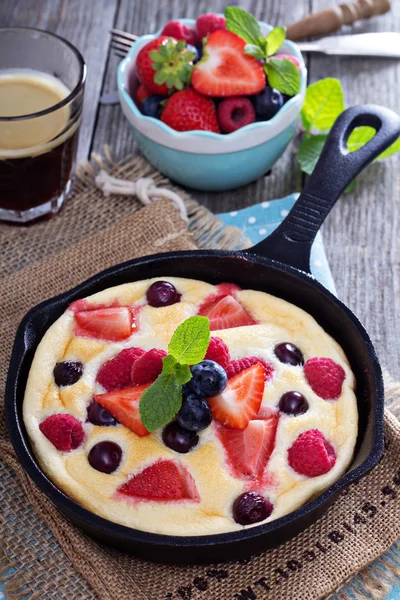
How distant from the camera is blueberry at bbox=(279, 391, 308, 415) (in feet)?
6.72

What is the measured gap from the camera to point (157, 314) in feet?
7.45

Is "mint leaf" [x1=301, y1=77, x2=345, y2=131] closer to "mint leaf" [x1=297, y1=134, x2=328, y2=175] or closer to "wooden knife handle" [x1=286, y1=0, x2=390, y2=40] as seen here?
"mint leaf" [x1=297, y1=134, x2=328, y2=175]

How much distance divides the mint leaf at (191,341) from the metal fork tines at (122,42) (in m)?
1.79

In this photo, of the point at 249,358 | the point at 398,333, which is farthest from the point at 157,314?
the point at 398,333

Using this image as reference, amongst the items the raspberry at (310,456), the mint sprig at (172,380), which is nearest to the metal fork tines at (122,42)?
the mint sprig at (172,380)

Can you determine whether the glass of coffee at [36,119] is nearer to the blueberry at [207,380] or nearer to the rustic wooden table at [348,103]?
the rustic wooden table at [348,103]

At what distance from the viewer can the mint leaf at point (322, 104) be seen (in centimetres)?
305

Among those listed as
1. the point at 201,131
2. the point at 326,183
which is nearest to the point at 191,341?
the point at 326,183

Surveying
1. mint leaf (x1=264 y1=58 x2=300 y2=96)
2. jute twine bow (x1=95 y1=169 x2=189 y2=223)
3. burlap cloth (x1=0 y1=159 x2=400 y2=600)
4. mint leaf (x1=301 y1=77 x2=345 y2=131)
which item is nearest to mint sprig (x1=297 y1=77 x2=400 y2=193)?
mint leaf (x1=301 y1=77 x2=345 y2=131)

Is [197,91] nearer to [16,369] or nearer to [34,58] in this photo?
[34,58]

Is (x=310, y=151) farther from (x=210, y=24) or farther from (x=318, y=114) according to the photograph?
(x=210, y=24)

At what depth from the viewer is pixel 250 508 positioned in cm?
185

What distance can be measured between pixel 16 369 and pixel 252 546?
2.46 ft

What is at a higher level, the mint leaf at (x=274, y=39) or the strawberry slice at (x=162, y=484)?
the mint leaf at (x=274, y=39)
